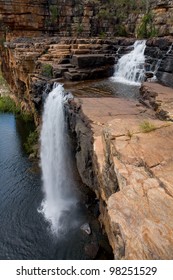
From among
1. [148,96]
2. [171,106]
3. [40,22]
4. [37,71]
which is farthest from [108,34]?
[171,106]

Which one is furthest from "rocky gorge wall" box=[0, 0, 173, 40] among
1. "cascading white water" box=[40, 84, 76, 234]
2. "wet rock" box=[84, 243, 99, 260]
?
"wet rock" box=[84, 243, 99, 260]

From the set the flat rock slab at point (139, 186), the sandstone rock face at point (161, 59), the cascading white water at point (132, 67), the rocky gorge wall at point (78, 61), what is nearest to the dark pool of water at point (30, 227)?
the flat rock slab at point (139, 186)

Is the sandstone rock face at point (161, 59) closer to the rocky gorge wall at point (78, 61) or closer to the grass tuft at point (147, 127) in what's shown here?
the rocky gorge wall at point (78, 61)

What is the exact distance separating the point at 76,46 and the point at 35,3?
983cm

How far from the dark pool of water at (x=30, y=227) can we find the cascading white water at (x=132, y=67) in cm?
659

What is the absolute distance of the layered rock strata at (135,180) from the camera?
9.08 feet

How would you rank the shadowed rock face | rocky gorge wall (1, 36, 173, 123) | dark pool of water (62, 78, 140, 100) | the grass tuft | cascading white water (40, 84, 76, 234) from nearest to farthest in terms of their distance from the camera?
the grass tuft
cascading white water (40, 84, 76, 234)
dark pool of water (62, 78, 140, 100)
rocky gorge wall (1, 36, 173, 123)
the shadowed rock face

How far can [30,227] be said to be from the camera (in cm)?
814

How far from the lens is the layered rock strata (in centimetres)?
277

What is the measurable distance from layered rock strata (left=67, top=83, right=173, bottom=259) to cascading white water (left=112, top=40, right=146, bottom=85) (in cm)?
588

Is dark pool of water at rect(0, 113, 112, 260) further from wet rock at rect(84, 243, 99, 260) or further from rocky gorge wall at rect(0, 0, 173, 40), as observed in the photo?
rocky gorge wall at rect(0, 0, 173, 40)

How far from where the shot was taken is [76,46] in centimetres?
1500
